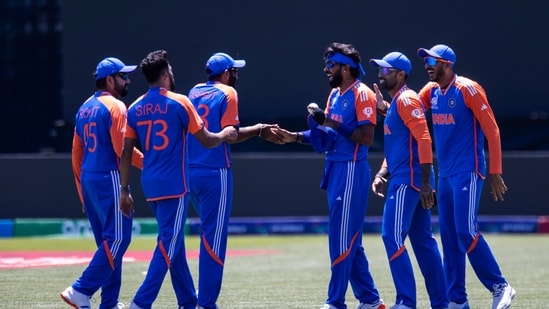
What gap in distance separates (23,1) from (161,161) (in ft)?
42.5

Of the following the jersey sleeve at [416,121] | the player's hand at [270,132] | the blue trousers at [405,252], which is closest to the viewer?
the jersey sleeve at [416,121]

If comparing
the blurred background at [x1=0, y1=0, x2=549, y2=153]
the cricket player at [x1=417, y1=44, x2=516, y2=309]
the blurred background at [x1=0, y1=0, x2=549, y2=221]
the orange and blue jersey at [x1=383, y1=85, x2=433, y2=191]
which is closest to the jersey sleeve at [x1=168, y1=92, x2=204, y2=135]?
the orange and blue jersey at [x1=383, y1=85, x2=433, y2=191]

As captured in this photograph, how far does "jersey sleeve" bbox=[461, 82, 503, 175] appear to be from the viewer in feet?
29.3

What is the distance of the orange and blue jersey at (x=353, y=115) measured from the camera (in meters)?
8.91

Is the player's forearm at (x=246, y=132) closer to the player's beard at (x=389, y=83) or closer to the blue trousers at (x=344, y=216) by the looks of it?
the blue trousers at (x=344, y=216)

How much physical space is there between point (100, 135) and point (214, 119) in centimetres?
94

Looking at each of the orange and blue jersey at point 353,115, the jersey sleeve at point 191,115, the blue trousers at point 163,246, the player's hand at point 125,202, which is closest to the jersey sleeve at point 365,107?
the orange and blue jersey at point 353,115

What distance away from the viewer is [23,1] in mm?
20375

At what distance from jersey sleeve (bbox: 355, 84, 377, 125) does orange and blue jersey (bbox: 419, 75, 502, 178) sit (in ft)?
2.03

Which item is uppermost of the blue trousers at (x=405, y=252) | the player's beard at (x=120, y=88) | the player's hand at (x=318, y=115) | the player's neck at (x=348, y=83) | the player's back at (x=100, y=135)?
the player's neck at (x=348, y=83)

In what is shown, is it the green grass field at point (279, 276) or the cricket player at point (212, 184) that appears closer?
the cricket player at point (212, 184)

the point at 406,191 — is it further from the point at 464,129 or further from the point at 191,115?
the point at 191,115

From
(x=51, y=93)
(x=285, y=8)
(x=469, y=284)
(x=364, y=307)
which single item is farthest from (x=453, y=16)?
(x=364, y=307)

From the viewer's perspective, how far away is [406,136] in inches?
352
